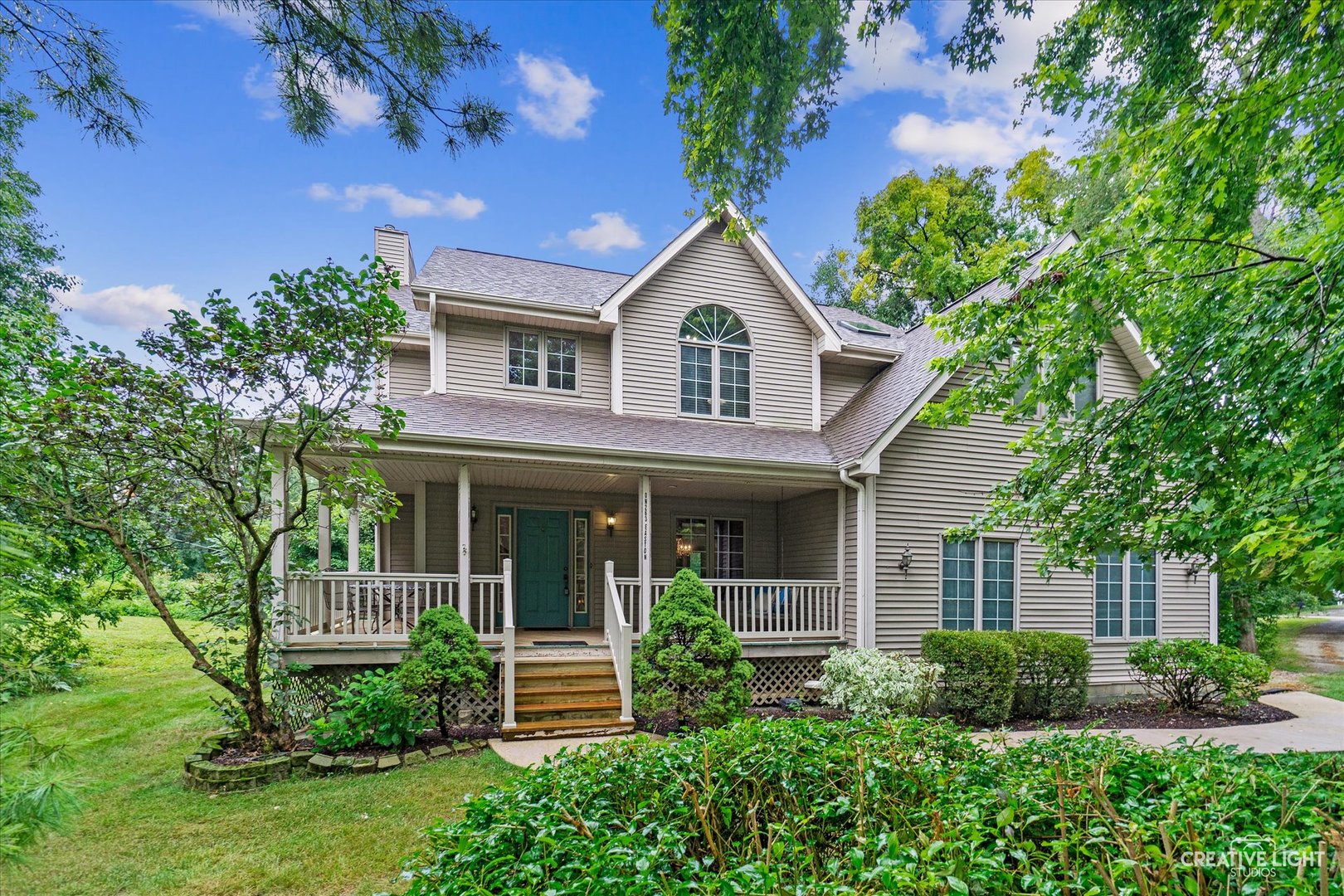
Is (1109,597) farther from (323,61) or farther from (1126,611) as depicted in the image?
(323,61)

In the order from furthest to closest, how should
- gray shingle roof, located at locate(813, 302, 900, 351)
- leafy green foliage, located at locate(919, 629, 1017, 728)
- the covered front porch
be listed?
1. gray shingle roof, located at locate(813, 302, 900, 351)
2. the covered front porch
3. leafy green foliage, located at locate(919, 629, 1017, 728)

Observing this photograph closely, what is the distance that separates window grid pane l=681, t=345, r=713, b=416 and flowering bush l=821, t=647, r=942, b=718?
440 cm

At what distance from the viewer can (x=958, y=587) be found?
9469 millimetres

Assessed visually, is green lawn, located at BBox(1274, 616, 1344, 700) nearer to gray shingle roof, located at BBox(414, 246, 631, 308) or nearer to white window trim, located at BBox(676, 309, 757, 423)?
white window trim, located at BBox(676, 309, 757, 423)

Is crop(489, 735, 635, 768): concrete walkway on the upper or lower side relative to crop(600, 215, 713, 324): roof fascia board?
lower

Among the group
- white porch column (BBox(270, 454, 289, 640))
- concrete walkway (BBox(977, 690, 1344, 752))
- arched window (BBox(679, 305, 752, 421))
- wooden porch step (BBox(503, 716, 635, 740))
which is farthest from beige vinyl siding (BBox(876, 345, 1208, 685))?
white porch column (BBox(270, 454, 289, 640))

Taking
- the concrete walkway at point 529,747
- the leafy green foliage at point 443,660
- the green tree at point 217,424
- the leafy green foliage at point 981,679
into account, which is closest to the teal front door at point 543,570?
the leafy green foliage at point 443,660

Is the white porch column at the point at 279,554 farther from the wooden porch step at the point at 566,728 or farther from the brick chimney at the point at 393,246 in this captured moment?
the brick chimney at the point at 393,246

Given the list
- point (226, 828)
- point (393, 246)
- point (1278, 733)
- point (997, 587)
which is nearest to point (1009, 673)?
point (997, 587)

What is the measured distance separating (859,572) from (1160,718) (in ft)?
15.4

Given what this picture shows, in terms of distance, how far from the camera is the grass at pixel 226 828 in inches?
152

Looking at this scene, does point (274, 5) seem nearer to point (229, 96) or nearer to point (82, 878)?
point (229, 96)

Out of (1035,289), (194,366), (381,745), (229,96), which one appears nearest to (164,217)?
(229,96)

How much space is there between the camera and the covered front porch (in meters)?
8.38
